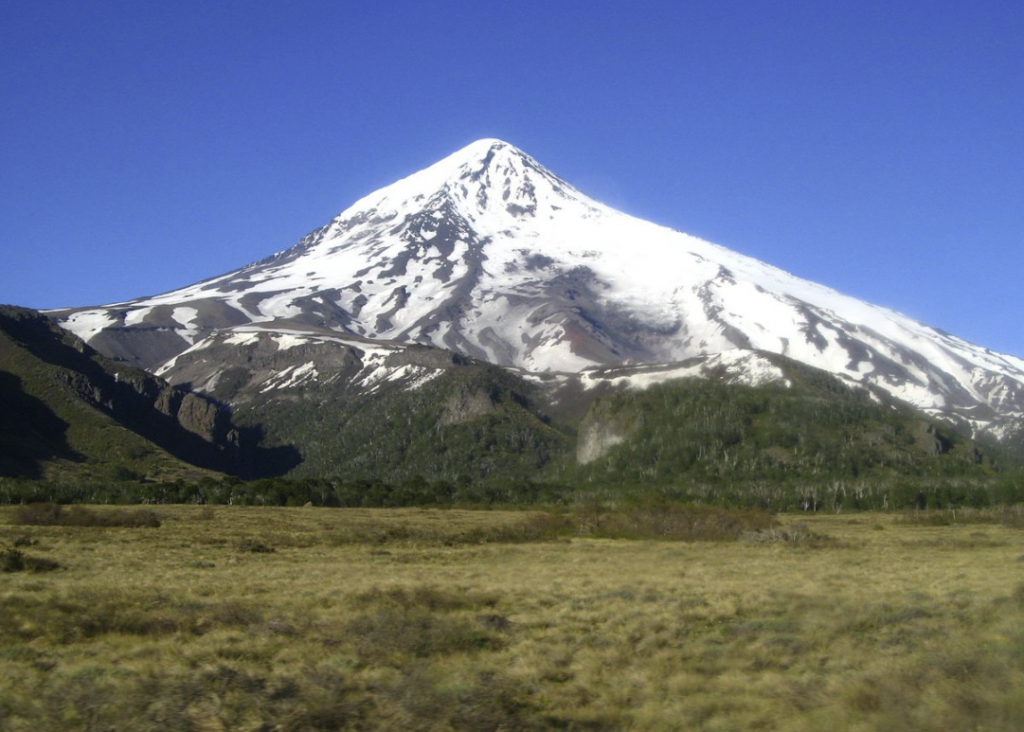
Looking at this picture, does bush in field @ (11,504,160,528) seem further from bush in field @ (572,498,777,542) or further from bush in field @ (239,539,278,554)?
bush in field @ (572,498,777,542)

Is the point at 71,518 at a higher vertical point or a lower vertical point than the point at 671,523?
lower

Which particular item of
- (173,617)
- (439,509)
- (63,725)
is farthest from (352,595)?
(439,509)

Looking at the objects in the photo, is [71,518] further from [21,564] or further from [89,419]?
[89,419]

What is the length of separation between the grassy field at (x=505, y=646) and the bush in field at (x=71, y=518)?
18.5m

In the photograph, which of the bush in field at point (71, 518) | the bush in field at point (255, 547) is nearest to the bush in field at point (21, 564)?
the bush in field at point (255, 547)

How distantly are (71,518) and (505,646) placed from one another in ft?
138

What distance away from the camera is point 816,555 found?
37.3 metres

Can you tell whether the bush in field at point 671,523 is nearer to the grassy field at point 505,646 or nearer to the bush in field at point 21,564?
the grassy field at point 505,646

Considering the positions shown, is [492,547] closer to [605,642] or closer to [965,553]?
[965,553]

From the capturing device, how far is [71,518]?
5022 centimetres

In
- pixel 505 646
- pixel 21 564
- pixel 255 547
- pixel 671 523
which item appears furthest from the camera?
pixel 671 523

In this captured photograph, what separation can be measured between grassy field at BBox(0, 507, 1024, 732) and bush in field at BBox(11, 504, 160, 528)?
60.6 feet

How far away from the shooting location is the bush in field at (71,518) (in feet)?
161

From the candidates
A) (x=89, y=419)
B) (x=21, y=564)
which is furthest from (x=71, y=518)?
(x=89, y=419)
